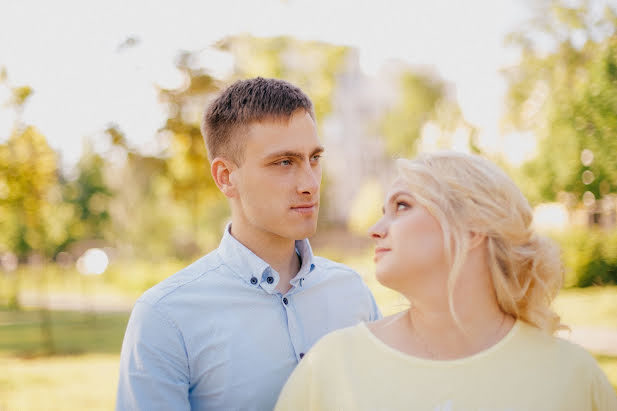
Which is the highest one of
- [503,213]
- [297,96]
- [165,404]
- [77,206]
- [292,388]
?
[297,96]

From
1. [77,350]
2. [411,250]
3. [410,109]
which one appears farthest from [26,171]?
[410,109]

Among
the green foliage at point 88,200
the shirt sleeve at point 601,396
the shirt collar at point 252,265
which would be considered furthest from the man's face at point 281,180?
the green foliage at point 88,200

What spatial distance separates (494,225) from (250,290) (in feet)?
3.50

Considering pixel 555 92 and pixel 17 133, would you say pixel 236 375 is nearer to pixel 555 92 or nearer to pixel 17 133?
pixel 17 133

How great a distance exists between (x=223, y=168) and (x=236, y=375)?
97 centimetres

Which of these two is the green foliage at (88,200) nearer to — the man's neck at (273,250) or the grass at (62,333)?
the grass at (62,333)

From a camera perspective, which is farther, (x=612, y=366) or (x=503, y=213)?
(x=612, y=366)

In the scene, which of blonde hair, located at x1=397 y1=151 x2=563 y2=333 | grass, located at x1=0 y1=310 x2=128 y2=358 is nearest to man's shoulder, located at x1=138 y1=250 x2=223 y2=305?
blonde hair, located at x1=397 y1=151 x2=563 y2=333

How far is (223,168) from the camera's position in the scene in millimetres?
2719

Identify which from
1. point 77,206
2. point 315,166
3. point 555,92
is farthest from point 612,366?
point 77,206

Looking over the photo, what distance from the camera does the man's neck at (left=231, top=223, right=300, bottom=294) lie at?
2.57 metres

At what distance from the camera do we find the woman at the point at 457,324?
5.98ft

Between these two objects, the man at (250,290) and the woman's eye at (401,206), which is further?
the man at (250,290)

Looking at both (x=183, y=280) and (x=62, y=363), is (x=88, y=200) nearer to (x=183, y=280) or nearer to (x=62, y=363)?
(x=62, y=363)
